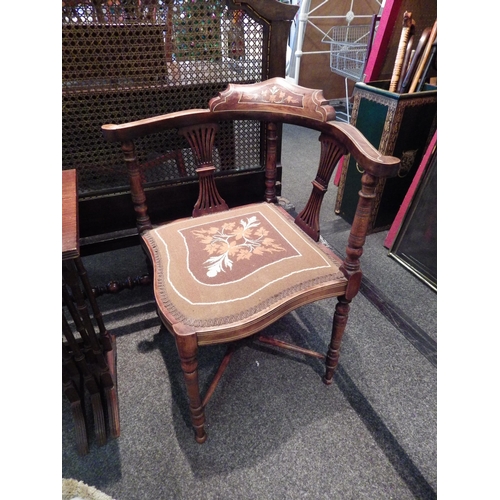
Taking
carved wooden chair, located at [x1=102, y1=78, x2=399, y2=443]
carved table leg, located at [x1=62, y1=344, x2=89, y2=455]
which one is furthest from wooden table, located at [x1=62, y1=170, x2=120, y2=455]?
carved wooden chair, located at [x1=102, y1=78, x2=399, y2=443]

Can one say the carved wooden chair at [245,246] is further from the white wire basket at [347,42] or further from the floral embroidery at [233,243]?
the white wire basket at [347,42]

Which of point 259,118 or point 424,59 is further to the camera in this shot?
point 424,59

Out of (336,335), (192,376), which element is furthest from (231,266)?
(336,335)

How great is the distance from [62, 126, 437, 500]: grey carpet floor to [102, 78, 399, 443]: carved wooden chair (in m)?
0.11

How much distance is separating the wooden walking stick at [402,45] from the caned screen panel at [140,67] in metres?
0.83

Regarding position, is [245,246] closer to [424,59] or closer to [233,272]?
[233,272]

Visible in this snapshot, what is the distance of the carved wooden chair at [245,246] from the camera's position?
88 cm

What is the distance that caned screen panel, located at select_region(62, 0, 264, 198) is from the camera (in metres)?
1.16

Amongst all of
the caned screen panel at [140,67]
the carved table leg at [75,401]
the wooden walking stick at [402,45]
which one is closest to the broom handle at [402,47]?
the wooden walking stick at [402,45]

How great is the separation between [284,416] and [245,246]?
0.63m

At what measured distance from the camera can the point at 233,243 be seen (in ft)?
3.58

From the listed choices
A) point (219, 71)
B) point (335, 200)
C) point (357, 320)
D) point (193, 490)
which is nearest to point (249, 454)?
point (193, 490)

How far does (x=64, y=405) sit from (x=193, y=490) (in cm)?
57

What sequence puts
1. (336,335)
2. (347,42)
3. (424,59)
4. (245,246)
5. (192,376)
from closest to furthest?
(192,376) < (245,246) < (336,335) < (424,59) < (347,42)
